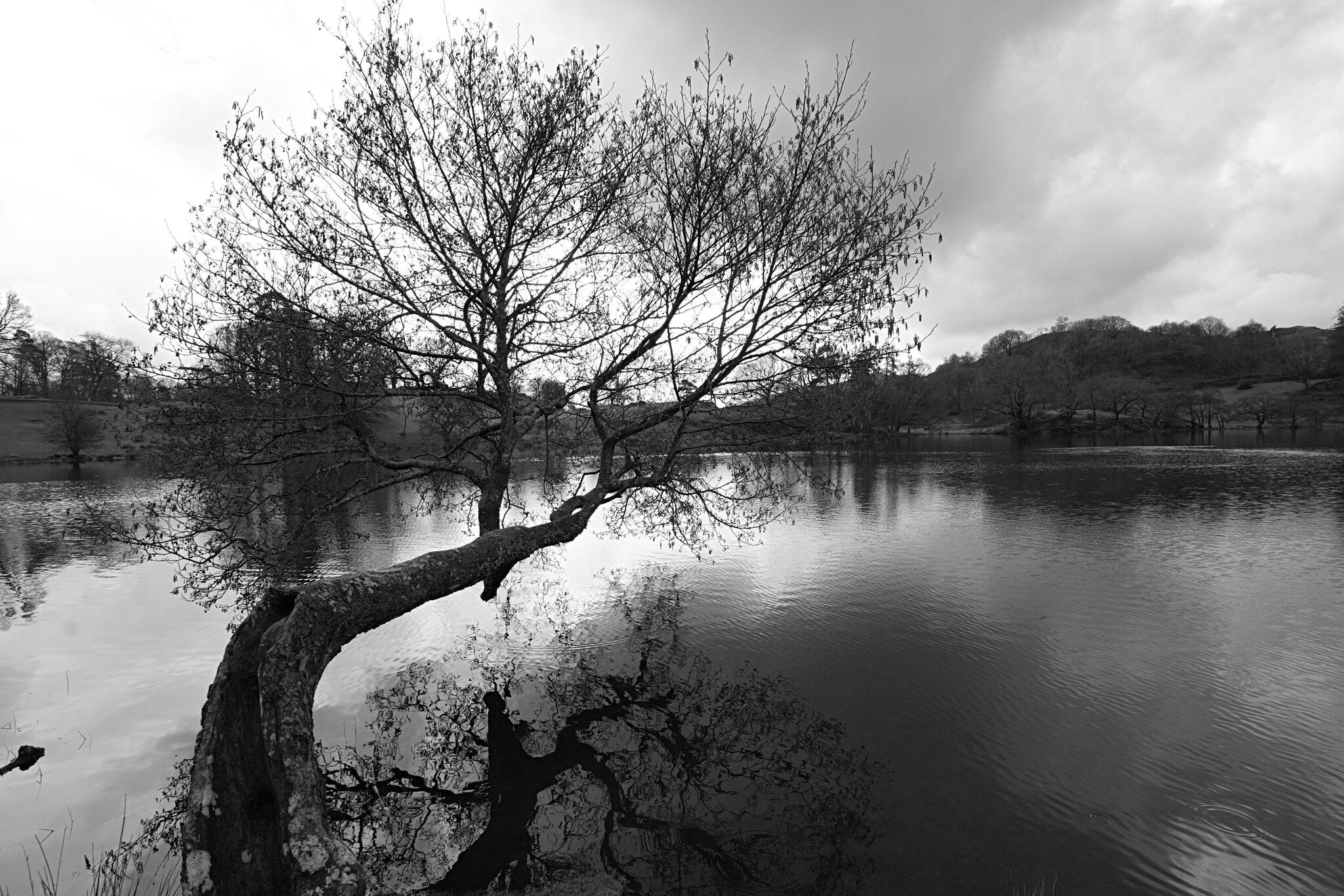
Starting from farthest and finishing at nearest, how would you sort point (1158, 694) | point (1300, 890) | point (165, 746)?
point (1158, 694)
point (165, 746)
point (1300, 890)

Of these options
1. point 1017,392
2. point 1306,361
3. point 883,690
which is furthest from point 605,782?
point 1306,361

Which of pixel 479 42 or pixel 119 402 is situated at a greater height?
pixel 479 42

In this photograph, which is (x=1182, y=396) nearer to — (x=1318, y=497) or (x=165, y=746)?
(x=1318, y=497)

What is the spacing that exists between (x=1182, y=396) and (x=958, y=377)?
3862 centimetres

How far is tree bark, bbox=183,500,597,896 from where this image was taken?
372cm

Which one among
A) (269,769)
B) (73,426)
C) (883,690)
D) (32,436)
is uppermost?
(73,426)

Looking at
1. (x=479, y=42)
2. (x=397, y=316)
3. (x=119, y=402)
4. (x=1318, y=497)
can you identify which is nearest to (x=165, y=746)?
(x=119, y=402)

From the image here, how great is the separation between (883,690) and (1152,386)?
16144 centimetres

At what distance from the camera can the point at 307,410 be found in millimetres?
8602

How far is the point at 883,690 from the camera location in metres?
10.8

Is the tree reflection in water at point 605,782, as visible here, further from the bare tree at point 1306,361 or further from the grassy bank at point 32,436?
the bare tree at point 1306,361

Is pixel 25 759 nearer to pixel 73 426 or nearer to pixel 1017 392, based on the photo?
pixel 73 426

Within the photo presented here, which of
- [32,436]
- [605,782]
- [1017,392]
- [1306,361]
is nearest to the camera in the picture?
[605,782]

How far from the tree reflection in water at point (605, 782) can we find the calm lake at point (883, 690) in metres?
0.06
